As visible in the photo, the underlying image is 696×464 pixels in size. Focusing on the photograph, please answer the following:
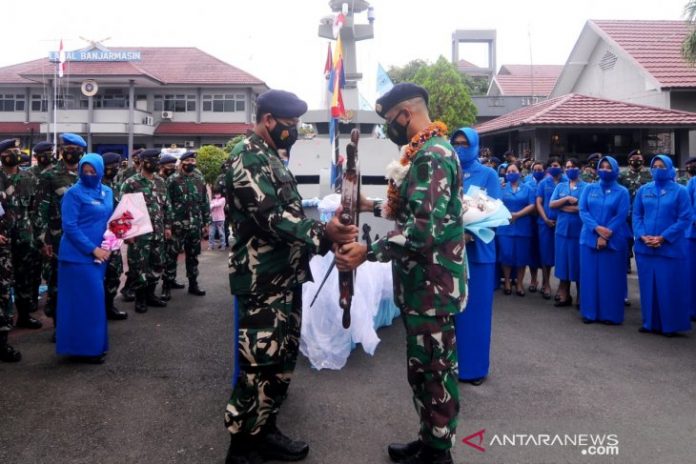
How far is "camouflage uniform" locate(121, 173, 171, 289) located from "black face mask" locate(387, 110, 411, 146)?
4.22 metres

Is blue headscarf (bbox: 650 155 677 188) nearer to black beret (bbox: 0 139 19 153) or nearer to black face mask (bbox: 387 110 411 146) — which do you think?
black face mask (bbox: 387 110 411 146)

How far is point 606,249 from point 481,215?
9.16 feet

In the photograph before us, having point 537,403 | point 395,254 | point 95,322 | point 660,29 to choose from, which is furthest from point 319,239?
point 660,29

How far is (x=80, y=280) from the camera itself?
14.3ft

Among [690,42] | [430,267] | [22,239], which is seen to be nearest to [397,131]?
[430,267]

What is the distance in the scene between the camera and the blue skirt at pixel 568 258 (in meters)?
6.46

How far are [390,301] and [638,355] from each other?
7.84 feet

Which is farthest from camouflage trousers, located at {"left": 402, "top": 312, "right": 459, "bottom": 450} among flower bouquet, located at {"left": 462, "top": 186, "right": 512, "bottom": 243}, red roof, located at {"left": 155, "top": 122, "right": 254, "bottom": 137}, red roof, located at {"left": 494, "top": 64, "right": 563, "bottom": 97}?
red roof, located at {"left": 155, "top": 122, "right": 254, "bottom": 137}

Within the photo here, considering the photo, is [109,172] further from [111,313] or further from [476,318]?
[476,318]

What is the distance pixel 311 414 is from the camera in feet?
11.5

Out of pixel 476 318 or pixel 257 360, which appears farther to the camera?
pixel 476 318

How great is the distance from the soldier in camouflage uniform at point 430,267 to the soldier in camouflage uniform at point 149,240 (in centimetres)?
436

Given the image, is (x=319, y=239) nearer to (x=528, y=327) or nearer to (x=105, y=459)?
(x=105, y=459)

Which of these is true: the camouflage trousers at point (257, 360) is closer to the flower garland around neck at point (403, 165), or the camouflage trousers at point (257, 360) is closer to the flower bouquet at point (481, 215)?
the flower garland around neck at point (403, 165)
